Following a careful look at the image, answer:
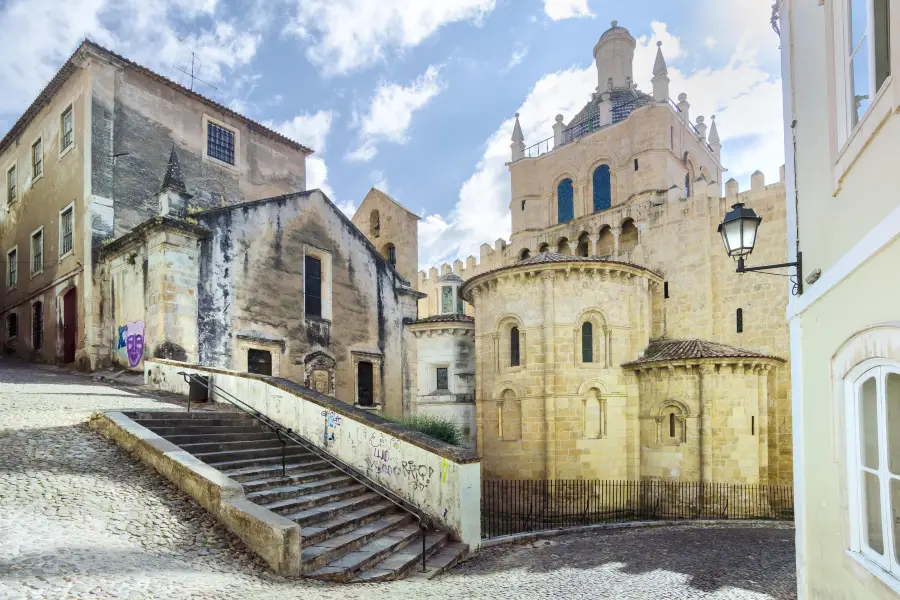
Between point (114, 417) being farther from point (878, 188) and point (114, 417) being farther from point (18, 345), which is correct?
point (18, 345)

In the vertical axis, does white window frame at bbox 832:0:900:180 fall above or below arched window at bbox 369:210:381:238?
below

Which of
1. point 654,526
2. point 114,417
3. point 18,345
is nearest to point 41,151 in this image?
point 18,345

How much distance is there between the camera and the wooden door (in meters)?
22.4

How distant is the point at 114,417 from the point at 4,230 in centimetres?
2225

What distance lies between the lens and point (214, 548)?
671 centimetres

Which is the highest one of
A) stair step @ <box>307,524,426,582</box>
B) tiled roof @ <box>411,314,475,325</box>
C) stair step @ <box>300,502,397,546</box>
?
tiled roof @ <box>411,314,475,325</box>

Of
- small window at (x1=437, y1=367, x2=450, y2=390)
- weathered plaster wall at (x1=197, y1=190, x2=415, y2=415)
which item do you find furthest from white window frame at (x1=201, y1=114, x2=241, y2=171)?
small window at (x1=437, y1=367, x2=450, y2=390)

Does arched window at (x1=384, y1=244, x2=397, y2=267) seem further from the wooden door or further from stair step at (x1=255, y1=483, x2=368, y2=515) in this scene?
stair step at (x1=255, y1=483, x2=368, y2=515)

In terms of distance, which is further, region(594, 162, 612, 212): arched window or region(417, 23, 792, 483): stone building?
region(594, 162, 612, 212): arched window

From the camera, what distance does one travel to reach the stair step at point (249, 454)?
9440 mm

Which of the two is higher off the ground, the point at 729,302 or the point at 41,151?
the point at 41,151

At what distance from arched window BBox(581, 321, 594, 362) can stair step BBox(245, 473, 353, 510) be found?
35.5 feet

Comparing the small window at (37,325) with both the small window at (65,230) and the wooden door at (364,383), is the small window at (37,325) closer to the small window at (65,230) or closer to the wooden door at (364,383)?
the small window at (65,230)

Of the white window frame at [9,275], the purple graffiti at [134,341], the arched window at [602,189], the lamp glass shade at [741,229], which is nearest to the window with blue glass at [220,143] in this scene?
the white window frame at [9,275]
